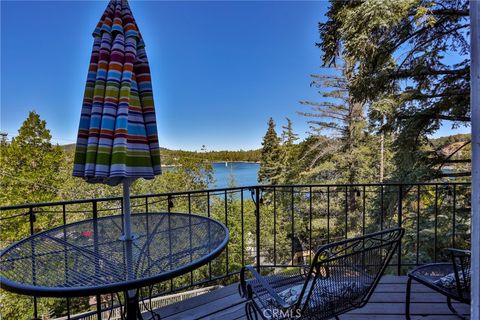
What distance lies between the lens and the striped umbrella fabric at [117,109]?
1.08 meters

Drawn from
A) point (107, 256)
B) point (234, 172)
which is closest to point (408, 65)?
point (107, 256)

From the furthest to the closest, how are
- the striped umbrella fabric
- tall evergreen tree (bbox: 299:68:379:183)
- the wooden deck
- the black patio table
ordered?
tall evergreen tree (bbox: 299:68:379:183), the wooden deck, the striped umbrella fabric, the black patio table

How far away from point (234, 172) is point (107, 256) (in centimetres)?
1540

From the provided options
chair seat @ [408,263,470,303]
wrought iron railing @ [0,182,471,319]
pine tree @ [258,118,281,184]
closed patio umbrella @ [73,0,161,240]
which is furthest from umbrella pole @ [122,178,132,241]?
pine tree @ [258,118,281,184]

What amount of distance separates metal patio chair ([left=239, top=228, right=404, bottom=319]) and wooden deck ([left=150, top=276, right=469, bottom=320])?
55 cm

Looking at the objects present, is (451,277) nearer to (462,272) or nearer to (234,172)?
(462,272)

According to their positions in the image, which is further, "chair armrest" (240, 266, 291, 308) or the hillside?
the hillside

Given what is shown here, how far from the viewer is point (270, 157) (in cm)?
1883

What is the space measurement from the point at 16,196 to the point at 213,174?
10.0 metres

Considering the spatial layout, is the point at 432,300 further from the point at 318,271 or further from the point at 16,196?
the point at 16,196

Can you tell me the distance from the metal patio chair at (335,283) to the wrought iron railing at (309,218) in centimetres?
123

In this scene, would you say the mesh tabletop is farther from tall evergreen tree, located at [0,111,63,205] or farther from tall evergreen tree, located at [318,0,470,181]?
tall evergreen tree, located at [0,111,63,205]

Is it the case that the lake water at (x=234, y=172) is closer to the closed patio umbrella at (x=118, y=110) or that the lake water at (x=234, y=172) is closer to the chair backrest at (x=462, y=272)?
the chair backrest at (x=462, y=272)

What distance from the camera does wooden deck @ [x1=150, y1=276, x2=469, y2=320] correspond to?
1.82 m
